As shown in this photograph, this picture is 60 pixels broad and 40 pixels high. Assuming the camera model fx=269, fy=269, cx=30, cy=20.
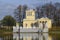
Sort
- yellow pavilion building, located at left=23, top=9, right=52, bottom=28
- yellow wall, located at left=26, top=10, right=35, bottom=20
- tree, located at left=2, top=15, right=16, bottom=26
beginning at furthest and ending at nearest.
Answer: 1. tree, located at left=2, top=15, right=16, bottom=26
2. yellow wall, located at left=26, top=10, right=35, bottom=20
3. yellow pavilion building, located at left=23, top=9, right=52, bottom=28

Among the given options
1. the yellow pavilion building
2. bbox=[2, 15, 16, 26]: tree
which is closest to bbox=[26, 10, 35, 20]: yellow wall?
the yellow pavilion building

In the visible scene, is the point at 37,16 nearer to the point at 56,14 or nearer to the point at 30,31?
the point at 56,14

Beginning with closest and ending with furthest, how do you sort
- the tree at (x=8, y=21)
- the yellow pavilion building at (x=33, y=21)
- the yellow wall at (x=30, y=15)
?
the yellow pavilion building at (x=33, y=21) < the yellow wall at (x=30, y=15) < the tree at (x=8, y=21)

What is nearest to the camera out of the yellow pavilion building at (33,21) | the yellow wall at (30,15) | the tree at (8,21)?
the yellow pavilion building at (33,21)

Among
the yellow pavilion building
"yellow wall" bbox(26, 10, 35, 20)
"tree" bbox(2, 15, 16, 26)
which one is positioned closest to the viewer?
the yellow pavilion building

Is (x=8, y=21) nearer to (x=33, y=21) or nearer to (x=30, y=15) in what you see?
(x=30, y=15)

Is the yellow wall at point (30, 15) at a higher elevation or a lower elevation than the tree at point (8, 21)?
higher

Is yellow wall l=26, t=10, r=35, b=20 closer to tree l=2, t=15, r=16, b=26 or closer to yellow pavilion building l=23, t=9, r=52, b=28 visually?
yellow pavilion building l=23, t=9, r=52, b=28

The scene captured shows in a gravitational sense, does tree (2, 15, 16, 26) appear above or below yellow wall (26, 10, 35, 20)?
below

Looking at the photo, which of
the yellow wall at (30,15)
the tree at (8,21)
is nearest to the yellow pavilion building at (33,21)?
the yellow wall at (30,15)

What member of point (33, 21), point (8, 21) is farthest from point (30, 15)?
point (8, 21)

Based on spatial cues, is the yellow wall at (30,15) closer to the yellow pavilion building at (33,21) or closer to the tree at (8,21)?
the yellow pavilion building at (33,21)

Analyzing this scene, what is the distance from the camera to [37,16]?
51.2m

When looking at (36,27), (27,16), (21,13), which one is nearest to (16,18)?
(21,13)
